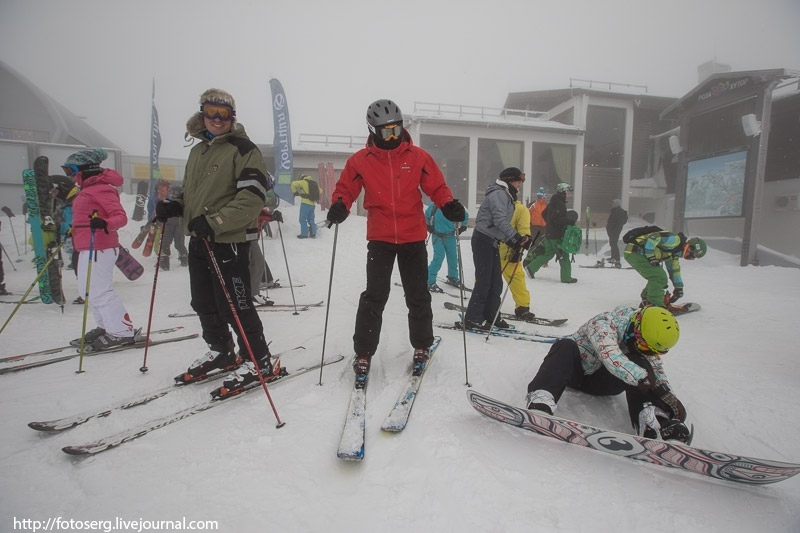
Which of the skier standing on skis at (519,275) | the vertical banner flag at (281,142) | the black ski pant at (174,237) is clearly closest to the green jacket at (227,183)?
the skier standing on skis at (519,275)

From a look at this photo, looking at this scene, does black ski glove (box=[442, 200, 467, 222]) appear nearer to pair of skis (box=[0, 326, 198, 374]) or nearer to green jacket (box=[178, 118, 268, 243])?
green jacket (box=[178, 118, 268, 243])

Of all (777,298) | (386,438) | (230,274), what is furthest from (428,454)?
(777,298)

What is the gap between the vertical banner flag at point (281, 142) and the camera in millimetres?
12031

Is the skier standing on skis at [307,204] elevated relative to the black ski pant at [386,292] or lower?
elevated

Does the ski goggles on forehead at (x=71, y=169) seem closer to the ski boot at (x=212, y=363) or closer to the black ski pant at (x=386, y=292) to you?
the ski boot at (x=212, y=363)

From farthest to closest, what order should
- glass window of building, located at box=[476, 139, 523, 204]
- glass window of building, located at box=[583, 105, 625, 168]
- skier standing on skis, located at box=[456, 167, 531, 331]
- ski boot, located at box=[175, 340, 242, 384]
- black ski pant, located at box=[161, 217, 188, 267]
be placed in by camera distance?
glass window of building, located at box=[583, 105, 625, 168] → glass window of building, located at box=[476, 139, 523, 204] → black ski pant, located at box=[161, 217, 188, 267] → skier standing on skis, located at box=[456, 167, 531, 331] → ski boot, located at box=[175, 340, 242, 384]

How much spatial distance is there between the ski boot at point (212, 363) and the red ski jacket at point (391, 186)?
4.88 ft

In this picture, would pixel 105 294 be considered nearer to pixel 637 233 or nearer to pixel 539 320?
pixel 539 320

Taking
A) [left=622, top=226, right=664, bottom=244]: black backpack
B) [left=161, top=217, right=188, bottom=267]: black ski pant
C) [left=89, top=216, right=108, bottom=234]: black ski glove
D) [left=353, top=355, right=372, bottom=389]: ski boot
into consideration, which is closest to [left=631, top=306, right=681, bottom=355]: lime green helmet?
[left=353, top=355, right=372, bottom=389]: ski boot

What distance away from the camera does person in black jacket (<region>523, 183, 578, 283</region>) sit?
8.17 metres

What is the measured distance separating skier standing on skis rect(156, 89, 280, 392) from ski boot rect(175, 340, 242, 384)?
0.01 metres

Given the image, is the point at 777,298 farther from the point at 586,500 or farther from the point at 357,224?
the point at 357,224

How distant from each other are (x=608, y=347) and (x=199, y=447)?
2472 millimetres

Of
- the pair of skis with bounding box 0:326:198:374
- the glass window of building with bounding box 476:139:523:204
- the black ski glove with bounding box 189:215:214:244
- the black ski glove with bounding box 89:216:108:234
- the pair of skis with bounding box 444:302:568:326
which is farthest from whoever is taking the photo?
the glass window of building with bounding box 476:139:523:204
